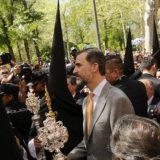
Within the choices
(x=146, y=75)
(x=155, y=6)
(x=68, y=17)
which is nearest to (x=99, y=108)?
(x=146, y=75)

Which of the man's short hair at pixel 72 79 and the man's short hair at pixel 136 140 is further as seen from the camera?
the man's short hair at pixel 72 79

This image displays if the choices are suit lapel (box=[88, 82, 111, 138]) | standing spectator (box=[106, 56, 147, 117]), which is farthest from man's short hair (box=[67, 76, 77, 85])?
suit lapel (box=[88, 82, 111, 138])

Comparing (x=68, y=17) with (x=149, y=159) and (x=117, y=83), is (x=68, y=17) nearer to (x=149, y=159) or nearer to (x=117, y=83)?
(x=117, y=83)

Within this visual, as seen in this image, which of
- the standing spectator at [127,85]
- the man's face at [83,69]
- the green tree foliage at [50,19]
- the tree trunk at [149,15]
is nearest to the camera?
the man's face at [83,69]

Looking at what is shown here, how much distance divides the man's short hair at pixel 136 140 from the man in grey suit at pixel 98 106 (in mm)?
1083

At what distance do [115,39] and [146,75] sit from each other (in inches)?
1760

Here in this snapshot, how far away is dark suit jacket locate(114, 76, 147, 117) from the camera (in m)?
4.69

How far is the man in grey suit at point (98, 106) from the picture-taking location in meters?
3.34

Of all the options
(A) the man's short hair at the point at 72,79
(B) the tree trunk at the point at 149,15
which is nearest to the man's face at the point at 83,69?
(A) the man's short hair at the point at 72,79

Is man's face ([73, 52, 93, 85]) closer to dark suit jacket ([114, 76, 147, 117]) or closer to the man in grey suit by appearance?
the man in grey suit

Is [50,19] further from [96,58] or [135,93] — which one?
[96,58]

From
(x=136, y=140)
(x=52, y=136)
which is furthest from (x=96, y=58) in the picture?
(x=136, y=140)

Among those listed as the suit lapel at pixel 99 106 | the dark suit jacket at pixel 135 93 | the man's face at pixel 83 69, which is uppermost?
the man's face at pixel 83 69

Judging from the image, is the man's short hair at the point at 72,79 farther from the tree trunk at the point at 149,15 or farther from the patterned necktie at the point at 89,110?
the tree trunk at the point at 149,15
